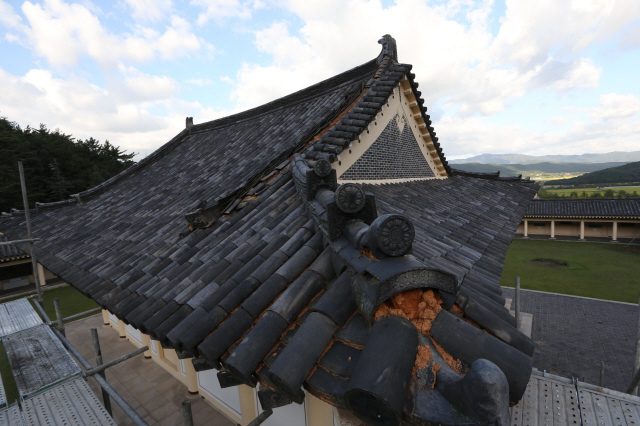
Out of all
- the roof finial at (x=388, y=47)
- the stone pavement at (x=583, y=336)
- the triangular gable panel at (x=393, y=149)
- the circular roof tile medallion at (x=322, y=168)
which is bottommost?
the stone pavement at (x=583, y=336)

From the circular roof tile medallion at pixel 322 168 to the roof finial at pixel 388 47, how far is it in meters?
6.84

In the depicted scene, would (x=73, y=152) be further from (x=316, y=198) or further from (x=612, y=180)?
(x=612, y=180)

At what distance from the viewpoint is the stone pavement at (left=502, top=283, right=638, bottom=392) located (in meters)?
11.8

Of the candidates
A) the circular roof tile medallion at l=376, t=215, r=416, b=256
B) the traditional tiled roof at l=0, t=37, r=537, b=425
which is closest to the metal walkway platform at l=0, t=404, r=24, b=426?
the traditional tiled roof at l=0, t=37, r=537, b=425

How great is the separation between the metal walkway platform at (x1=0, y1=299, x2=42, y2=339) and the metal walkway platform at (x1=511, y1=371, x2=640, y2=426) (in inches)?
396

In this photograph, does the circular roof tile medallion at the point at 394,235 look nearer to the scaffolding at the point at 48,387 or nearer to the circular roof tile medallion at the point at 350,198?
the circular roof tile medallion at the point at 350,198

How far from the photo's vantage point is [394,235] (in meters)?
2.18

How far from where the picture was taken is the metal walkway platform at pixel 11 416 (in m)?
4.21

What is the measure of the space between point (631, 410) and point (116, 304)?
6809 mm

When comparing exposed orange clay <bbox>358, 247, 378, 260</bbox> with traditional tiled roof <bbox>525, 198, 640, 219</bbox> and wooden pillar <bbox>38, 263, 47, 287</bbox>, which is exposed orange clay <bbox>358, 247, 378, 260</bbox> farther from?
traditional tiled roof <bbox>525, 198, 640, 219</bbox>

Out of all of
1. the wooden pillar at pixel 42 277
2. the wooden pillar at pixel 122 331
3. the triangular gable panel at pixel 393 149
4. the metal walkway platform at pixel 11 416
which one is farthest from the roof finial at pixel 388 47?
the wooden pillar at pixel 42 277

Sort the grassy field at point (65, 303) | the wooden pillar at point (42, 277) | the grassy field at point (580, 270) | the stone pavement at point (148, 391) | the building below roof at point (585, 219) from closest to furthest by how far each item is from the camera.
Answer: the stone pavement at point (148, 391) < the grassy field at point (65, 303) < the grassy field at point (580, 270) < the wooden pillar at point (42, 277) < the building below roof at point (585, 219)

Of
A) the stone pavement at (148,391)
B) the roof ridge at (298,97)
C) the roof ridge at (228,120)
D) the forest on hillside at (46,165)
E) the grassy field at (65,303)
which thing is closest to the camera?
the stone pavement at (148,391)

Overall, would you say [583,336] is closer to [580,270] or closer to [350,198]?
[580,270]
